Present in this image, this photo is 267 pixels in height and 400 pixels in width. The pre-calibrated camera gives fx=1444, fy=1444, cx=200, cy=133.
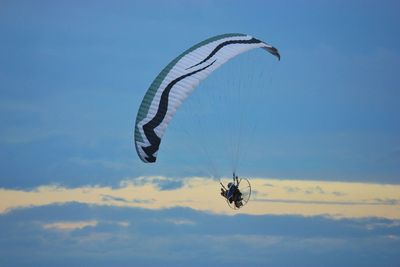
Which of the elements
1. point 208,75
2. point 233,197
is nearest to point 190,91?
point 208,75

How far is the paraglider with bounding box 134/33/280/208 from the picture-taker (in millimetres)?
77125

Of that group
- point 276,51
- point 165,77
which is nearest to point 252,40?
point 276,51

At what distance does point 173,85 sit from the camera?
7888 centimetres

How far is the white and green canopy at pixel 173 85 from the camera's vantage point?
77.2 metres

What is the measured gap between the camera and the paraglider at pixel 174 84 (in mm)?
77125

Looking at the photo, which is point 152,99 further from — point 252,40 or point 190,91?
point 252,40

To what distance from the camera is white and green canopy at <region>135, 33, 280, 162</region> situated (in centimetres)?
7719

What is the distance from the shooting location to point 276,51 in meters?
82.9

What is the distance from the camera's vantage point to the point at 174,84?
78938mm

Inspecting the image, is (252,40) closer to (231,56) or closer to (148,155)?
(231,56)

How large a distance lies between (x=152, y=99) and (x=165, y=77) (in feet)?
5.32

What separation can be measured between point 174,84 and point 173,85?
100mm

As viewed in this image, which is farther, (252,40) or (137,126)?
(252,40)

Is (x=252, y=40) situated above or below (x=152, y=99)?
above
